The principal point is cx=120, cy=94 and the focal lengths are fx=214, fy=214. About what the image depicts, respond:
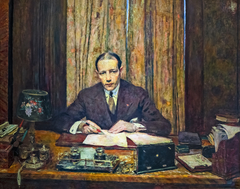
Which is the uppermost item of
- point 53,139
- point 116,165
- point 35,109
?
point 35,109

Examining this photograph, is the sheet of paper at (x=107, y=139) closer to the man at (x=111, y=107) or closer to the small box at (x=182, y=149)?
the man at (x=111, y=107)

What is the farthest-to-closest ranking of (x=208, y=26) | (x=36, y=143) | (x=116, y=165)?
(x=208, y=26)
(x=36, y=143)
(x=116, y=165)

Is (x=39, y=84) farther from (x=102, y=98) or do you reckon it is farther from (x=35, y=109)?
(x=102, y=98)

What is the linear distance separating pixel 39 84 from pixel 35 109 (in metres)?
0.43

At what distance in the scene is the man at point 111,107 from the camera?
2.24m

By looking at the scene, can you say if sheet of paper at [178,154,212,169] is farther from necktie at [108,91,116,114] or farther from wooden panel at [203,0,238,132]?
necktie at [108,91,116,114]

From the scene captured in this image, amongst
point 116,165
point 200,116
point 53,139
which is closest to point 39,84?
point 53,139

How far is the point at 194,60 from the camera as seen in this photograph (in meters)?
2.29

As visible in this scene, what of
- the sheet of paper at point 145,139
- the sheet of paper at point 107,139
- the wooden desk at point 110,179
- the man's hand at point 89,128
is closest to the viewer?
the wooden desk at point 110,179

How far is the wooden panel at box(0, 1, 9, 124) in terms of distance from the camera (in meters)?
2.23

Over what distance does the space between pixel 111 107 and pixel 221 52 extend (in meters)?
1.30

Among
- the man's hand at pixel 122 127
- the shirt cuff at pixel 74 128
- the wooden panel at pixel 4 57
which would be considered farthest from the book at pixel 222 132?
the wooden panel at pixel 4 57

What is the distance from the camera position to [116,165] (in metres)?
1.85

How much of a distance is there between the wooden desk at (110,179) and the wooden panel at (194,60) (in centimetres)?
63
